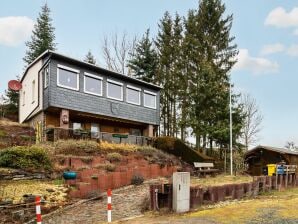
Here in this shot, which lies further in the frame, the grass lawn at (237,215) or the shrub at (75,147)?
the shrub at (75,147)

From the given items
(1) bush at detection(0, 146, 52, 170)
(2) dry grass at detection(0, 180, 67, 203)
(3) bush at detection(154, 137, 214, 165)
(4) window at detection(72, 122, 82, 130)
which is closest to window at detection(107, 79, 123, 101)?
(4) window at detection(72, 122, 82, 130)

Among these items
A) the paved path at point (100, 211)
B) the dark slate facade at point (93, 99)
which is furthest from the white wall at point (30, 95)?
the paved path at point (100, 211)

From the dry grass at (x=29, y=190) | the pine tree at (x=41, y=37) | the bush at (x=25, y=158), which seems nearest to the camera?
the dry grass at (x=29, y=190)

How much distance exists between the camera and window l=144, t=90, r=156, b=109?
30234 mm

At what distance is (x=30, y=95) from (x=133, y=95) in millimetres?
7201

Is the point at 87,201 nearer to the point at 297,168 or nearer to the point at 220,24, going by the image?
the point at 297,168

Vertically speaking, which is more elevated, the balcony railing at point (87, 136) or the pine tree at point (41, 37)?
the pine tree at point (41, 37)

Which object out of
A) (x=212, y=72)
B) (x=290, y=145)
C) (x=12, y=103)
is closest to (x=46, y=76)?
(x=212, y=72)

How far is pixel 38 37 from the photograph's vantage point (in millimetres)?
47312

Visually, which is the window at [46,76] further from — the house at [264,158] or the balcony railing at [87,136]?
the house at [264,158]

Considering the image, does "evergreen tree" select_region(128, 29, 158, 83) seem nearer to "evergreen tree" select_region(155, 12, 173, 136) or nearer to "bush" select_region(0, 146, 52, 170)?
"evergreen tree" select_region(155, 12, 173, 136)

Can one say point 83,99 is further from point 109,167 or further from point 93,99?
point 109,167

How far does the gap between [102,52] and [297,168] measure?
27.1 meters

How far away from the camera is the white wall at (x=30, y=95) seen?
24.6 meters
